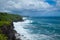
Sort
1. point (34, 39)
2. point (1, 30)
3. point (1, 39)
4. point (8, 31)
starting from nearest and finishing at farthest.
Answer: point (1, 39) → point (1, 30) → point (8, 31) → point (34, 39)

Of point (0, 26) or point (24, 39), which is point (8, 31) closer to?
point (0, 26)

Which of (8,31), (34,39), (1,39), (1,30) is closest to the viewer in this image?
(1,39)

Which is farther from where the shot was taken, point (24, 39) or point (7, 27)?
point (24, 39)

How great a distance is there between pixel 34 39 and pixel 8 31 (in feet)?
58.2

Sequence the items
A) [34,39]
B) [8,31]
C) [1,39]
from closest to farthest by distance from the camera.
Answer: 1. [1,39]
2. [8,31]
3. [34,39]

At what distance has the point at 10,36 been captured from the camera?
63031mm

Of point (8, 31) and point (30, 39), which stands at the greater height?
point (8, 31)

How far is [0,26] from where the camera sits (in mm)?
62188

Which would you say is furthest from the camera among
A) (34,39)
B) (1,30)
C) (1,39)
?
(34,39)

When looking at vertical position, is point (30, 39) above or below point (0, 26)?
below

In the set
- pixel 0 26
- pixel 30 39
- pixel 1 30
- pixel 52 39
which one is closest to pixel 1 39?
pixel 1 30

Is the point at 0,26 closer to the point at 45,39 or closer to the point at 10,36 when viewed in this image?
the point at 10,36

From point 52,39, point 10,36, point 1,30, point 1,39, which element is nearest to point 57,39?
point 52,39

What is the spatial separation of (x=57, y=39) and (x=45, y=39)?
590 centimetres
